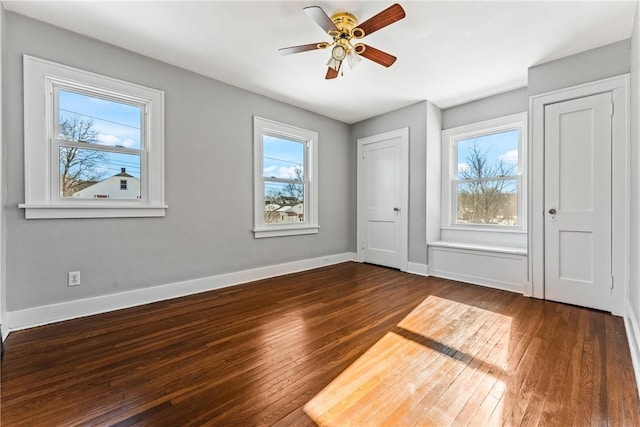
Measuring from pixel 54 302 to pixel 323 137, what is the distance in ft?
13.0

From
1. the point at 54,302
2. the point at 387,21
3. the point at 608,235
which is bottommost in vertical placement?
the point at 54,302

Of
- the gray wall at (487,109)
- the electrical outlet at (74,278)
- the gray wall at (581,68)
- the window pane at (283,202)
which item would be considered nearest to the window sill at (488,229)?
the gray wall at (487,109)

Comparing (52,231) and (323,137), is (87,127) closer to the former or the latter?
(52,231)

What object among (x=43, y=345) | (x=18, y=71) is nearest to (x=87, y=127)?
(x=18, y=71)

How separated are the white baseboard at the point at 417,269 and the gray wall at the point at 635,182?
2.06 meters

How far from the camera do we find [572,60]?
111 inches

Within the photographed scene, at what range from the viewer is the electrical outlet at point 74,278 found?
248 centimetres

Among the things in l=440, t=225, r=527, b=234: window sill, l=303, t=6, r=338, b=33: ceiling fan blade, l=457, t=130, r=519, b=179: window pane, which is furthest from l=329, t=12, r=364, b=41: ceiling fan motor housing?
l=440, t=225, r=527, b=234: window sill

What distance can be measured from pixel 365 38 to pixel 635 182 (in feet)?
8.22

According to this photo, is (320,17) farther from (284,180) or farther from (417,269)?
(417,269)

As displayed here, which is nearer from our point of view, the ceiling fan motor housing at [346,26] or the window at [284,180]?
the ceiling fan motor housing at [346,26]

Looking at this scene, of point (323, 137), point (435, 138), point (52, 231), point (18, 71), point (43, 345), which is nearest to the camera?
point (43, 345)

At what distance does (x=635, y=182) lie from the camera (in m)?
2.14

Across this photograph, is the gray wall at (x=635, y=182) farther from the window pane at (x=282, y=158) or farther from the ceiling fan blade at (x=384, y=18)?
the window pane at (x=282, y=158)
